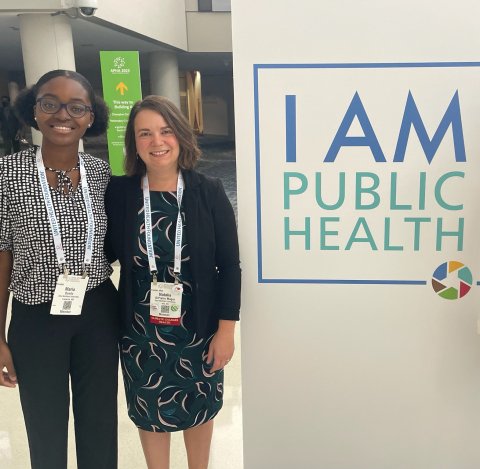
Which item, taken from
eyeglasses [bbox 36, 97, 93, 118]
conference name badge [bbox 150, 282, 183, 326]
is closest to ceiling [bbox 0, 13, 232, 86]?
eyeglasses [bbox 36, 97, 93, 118]

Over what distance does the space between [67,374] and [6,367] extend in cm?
18

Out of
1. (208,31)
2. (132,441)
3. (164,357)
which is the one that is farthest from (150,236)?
(208,31)

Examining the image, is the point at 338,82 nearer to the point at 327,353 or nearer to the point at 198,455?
the point at 327,353

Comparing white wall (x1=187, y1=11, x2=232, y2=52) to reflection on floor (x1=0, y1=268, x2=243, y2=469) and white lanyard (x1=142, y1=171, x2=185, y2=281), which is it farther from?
white lanyard (x1=142, y1=171, x2=185, y2=281)

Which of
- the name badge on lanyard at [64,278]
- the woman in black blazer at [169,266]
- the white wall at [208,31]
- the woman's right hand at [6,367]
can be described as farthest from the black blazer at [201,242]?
the white wall at [208,31]

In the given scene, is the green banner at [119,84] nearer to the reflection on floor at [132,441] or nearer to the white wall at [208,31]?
the reflection on floor at [132,441]

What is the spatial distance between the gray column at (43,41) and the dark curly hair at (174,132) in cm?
472

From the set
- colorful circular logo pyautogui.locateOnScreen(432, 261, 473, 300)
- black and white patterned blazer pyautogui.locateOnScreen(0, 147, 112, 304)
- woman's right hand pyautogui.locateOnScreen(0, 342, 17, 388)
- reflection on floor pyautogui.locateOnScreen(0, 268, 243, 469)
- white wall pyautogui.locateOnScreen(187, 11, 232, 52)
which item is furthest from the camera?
white wall pyautogui.locateOnScreen(187, 11, 232, 52)

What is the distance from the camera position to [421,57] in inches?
60.1

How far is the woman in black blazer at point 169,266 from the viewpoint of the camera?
1501 mm

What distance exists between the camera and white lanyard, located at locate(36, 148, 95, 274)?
141 cm

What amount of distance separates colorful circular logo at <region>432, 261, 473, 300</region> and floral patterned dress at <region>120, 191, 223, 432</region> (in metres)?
0.80

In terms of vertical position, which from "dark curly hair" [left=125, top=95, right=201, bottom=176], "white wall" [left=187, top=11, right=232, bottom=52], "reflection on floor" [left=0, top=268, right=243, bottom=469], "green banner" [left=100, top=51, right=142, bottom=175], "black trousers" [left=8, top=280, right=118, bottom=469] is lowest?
"reflection on floor" [left=0, top=268, right=243, bottom=469]

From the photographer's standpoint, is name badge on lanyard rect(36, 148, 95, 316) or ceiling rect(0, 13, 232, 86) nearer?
name badge on lanyard rect(36, 148, 95, 316)
